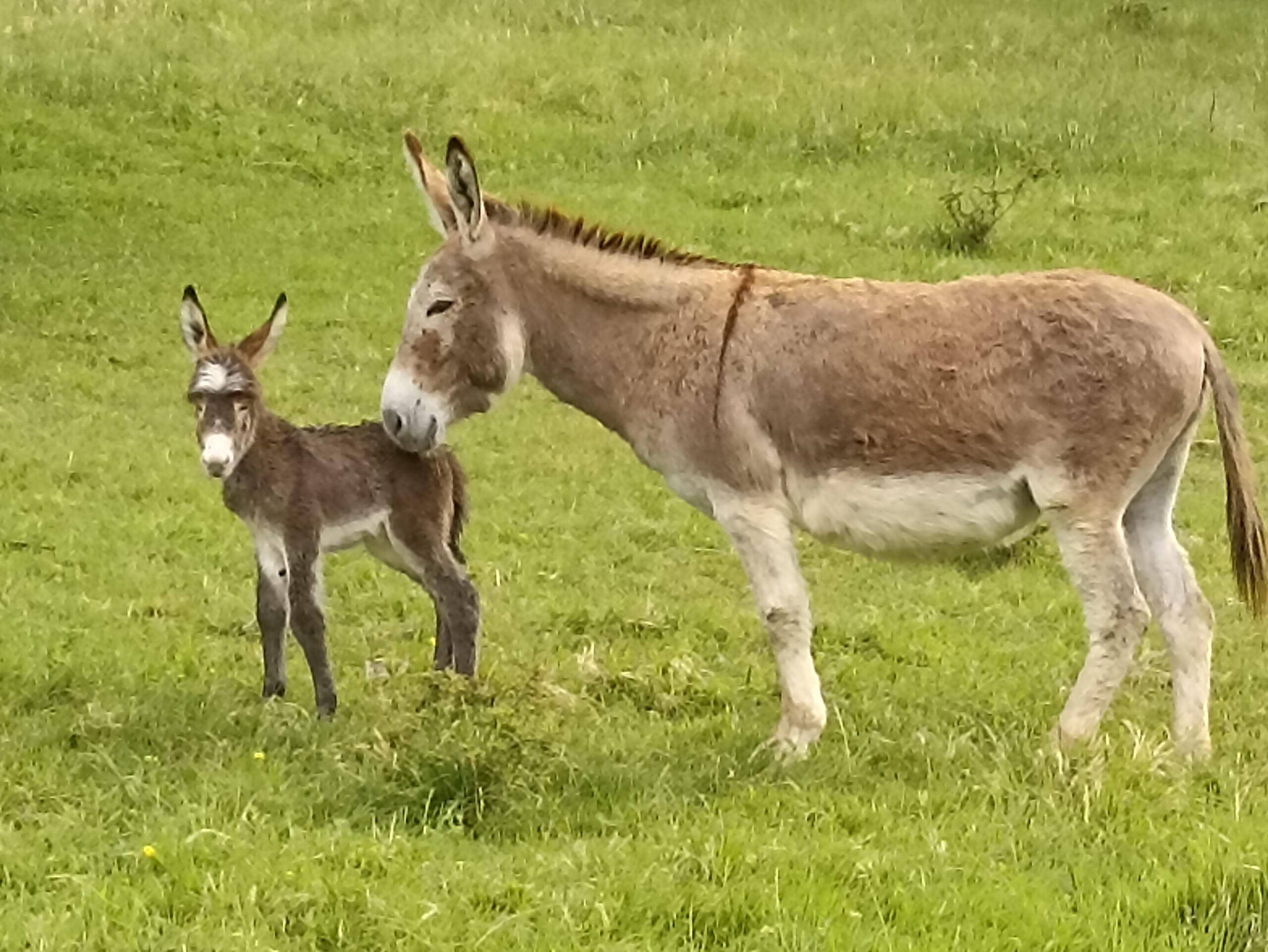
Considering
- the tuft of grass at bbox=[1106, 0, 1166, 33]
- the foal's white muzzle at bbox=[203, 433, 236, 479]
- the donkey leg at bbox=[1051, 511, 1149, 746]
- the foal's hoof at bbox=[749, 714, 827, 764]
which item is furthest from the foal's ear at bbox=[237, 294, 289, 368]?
the tuft of grass at bbox=[1106, 0, 1166, 33]

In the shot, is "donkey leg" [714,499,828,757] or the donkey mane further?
the donkey mane

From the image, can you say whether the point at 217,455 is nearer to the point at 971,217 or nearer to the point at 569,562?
the point at 569,562

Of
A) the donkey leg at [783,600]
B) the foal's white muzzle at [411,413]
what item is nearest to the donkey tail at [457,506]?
the foal's white muzzle at [411,413]

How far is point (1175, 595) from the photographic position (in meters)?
6.21

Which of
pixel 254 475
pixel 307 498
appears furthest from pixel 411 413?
pixel 254 475

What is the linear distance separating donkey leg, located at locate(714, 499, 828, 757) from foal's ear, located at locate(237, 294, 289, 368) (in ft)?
5.62

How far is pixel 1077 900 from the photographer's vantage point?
14.9 ft

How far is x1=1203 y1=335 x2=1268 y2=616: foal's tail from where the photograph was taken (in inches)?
240

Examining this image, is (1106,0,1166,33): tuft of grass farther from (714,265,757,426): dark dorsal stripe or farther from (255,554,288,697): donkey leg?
(255,554,288,697): donkey leg

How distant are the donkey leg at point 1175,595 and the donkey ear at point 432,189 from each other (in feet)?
8.25

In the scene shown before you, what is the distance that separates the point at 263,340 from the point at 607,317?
1.25m

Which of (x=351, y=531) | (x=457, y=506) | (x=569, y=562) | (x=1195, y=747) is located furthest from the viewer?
(x=569, y=562)

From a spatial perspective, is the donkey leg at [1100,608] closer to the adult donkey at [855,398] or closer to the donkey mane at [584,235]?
the adult donkey at [855,398]

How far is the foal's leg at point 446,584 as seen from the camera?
662cm
